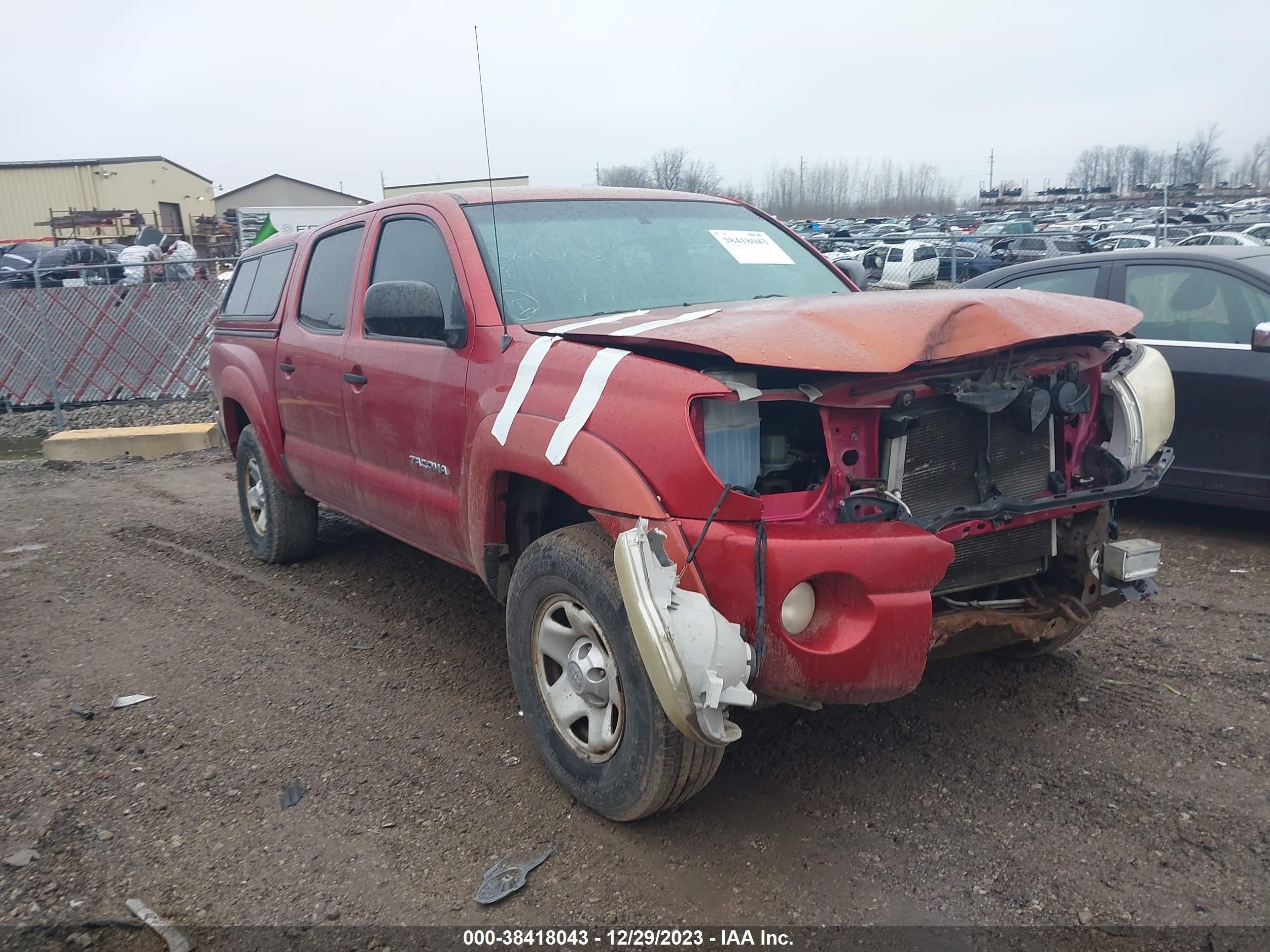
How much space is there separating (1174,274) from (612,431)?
4.68 meters

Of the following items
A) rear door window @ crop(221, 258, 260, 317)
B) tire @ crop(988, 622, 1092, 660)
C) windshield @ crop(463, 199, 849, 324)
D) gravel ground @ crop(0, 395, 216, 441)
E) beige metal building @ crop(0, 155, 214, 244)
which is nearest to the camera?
windshield @ crop(463, 199, 849, 324)

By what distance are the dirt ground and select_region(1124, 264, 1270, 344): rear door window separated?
1.39m

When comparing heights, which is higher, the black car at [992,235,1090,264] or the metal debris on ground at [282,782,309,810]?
the black car at [992,235,1090,264]

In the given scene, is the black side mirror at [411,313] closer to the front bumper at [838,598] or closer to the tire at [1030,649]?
the front bumper at [838,598]

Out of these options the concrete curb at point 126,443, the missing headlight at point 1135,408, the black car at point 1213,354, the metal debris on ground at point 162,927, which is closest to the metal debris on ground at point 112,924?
the metal debris on ground at point 162,927

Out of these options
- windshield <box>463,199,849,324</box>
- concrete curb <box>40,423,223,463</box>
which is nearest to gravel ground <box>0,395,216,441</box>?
concrete curb <box>40,423,223,463</box>

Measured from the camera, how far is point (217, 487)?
8750 mm

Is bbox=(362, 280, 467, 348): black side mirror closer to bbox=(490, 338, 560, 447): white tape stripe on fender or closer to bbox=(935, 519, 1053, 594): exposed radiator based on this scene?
bbox=(490, 338, 560, 447): white tape stripe on fender

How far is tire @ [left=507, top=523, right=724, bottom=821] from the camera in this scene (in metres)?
2.76

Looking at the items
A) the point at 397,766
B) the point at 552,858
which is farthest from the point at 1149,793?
the point at 397,766

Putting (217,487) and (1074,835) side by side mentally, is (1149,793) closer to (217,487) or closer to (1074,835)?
(1074,835)

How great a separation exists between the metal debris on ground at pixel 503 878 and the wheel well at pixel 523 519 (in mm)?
1002

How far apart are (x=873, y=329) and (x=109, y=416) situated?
40.8 feet

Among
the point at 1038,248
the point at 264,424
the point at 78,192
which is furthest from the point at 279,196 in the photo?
the point at 264,424
